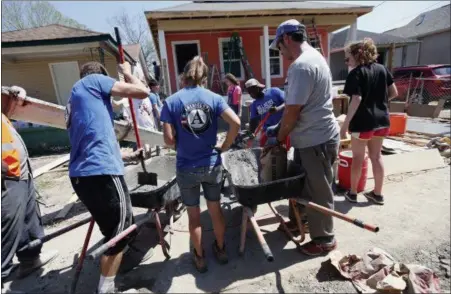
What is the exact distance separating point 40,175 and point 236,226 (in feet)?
16.5

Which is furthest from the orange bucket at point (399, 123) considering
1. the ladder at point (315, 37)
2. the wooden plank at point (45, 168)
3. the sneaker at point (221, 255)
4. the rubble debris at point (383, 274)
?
the wooden plank at point (45, 168)

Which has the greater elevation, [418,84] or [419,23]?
[419,23]

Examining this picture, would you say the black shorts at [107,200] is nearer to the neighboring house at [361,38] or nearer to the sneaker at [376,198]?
the sneaker at [376,198]

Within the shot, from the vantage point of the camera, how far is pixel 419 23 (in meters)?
25.4

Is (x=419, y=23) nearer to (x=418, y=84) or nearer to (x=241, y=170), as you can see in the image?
(x=418, y=84)

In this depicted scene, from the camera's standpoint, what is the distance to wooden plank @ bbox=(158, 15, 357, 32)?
973cm

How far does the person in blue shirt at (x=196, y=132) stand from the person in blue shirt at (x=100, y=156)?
331mm

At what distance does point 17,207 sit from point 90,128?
1.06m

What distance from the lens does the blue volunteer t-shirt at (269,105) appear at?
12.1ft

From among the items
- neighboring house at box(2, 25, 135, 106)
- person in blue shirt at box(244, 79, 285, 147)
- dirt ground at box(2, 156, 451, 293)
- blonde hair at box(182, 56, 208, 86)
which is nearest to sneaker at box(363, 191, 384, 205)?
dirt ground at box(2, 156, 451, 293)

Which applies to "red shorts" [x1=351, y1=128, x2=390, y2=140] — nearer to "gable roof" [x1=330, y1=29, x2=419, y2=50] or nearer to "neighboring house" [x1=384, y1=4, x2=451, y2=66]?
Answer: "gable roof" [x1=330, y1=29, x2=419, y2=50]

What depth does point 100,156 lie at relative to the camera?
215 cm

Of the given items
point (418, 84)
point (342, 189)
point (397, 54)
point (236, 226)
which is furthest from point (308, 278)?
point (397, 54)

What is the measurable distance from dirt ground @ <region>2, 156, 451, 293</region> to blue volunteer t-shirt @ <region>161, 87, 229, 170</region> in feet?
3.40
